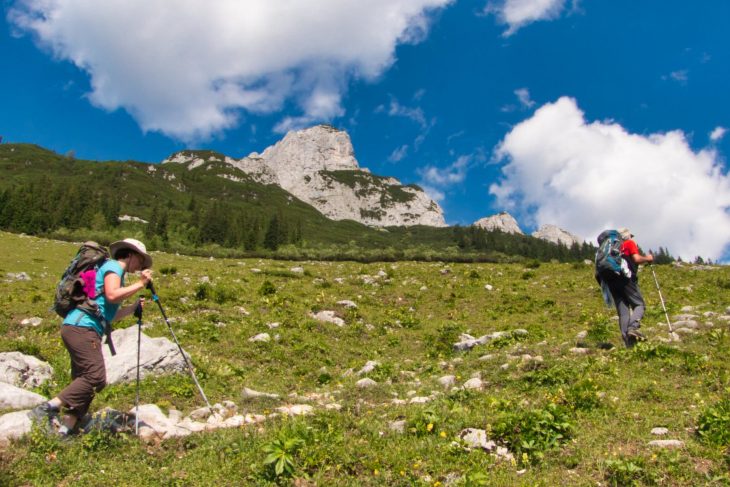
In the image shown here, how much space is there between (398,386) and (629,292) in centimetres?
702

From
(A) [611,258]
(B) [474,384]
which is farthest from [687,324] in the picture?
(B) [474,384]

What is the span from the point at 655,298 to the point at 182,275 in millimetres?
23877

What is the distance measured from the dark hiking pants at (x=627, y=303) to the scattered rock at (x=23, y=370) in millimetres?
14509

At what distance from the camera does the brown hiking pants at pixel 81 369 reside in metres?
7.17

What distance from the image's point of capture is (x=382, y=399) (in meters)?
10.2

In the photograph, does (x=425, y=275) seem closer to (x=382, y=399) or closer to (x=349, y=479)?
(x=382, y=399)

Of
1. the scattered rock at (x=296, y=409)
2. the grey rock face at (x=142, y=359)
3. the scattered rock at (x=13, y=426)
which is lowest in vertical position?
the scattered rock at (x=296, y=409)

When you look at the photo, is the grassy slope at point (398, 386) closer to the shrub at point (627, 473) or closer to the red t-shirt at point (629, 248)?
the shrub at point (627, 473)

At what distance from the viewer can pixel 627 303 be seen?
1279cm

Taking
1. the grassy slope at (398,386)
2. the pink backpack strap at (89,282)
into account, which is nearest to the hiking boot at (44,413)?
the grassy slope at (398,386)

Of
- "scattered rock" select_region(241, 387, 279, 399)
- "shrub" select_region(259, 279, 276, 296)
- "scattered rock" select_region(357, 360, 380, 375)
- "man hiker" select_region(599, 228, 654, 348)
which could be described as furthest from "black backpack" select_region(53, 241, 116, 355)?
"shrub" select_region(259, 279, 276, 296)

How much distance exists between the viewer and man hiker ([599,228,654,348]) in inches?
475

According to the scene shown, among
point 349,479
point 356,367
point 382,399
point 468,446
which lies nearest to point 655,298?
point 356,367

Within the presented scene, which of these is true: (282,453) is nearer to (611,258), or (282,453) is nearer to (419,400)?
(419,400)
